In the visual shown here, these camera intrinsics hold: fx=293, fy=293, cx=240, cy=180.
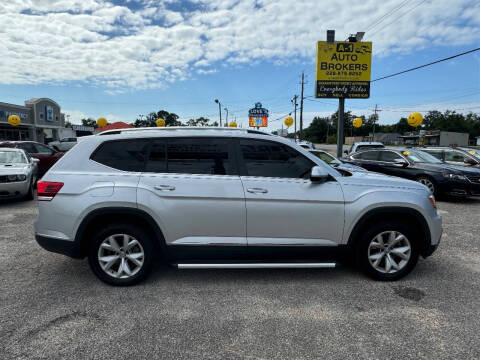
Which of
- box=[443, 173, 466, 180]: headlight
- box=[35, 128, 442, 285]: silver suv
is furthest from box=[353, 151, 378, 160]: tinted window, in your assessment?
box=[35, 128, 442, 285]: silver suv

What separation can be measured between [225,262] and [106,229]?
1337mm

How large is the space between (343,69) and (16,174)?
53.5 ft

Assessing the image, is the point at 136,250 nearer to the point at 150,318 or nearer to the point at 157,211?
the point at 157,211

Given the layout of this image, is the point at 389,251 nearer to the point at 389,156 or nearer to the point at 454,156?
the point at 389,156

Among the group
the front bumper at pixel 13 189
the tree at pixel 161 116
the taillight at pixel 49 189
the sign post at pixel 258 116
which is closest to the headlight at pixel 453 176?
the taillight at pixel 49 189

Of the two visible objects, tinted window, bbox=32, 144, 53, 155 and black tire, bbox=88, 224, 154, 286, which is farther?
tinted window, bbox=32, 144, 53, 155

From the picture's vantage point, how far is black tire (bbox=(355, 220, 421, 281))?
331 cm

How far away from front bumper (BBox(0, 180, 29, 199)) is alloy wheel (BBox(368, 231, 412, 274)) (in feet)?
26.4

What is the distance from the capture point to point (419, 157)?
9094 mm

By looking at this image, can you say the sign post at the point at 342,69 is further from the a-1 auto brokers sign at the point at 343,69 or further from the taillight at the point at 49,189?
the taillight at the point at 49,189

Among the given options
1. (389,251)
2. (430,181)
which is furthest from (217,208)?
(430,181)

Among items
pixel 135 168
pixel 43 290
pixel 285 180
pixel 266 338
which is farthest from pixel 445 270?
pixel 43 290

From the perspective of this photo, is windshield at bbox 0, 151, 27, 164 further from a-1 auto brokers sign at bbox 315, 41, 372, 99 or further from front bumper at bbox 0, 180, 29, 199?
a-1 auto brokers sign at bbox 315, 41, 372, 99

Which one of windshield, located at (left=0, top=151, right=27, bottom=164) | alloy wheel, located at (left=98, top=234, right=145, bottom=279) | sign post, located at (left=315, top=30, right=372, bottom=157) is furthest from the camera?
sign post, located at (left=315, top=30, right=372, bottom=157)
